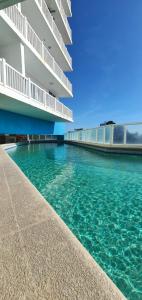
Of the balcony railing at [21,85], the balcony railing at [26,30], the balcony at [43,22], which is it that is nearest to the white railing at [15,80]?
the balcony railing at [21,85]

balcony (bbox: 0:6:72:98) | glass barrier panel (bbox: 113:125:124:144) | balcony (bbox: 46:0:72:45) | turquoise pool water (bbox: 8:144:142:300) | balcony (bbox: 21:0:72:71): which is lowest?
turquoise pool water (bbox: 8:144:142:300)

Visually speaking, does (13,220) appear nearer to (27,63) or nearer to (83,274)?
(83,274)

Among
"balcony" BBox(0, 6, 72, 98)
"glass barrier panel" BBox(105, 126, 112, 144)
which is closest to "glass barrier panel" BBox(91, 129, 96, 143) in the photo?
"glass barrier panel" BBox(105, 126, 112, 144)

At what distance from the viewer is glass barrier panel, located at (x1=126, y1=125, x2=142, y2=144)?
980cm

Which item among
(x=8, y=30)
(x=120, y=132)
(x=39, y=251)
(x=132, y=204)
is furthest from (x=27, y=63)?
(x=39, y=251)

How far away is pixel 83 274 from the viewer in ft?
3.64

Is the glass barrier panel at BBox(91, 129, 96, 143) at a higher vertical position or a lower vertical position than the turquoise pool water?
higher

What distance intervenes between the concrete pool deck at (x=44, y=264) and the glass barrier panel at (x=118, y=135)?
31.0 ft

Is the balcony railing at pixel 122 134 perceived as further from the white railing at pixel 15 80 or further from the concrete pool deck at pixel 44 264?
the concrete pool deck at pixel 44 264

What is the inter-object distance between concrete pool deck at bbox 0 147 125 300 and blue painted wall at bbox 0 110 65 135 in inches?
333

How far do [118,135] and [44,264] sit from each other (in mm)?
10252

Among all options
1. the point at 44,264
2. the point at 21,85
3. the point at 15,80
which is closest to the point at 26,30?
the point at 21,85

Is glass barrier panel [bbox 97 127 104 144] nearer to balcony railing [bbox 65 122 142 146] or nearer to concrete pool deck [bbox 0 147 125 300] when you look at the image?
balcony railing [bbox 65 122 142 146]

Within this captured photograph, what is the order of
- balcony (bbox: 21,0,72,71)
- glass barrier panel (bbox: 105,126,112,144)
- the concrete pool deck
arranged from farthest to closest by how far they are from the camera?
glass barrier panel (bbox: 105,126,112,144), balcony (bbox: 21,0,72,71), the concrete pool deck
